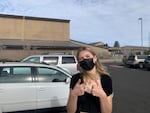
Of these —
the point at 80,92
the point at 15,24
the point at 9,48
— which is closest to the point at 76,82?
the point at 80,92

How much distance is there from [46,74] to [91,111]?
18.3 feet

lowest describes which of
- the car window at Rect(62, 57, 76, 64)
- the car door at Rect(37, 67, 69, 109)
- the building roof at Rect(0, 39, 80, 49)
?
the car door at Rect(37, 67, 69, 109)

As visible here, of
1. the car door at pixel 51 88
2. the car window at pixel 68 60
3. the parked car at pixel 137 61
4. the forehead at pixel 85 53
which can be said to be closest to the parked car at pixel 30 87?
the car door at pixel 51 88

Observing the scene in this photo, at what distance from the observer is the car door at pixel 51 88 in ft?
29.7

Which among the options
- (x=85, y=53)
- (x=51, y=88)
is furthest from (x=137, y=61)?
(x=85, y=53)

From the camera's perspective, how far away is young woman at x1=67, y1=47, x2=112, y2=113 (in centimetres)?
376

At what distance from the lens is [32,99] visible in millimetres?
8914

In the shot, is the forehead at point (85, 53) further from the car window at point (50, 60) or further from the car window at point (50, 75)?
the car window at point (50, 60)

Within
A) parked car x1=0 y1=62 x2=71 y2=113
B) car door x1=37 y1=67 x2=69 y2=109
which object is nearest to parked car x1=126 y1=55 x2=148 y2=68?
car door x1=37 y1=67 x2=69 y2=109

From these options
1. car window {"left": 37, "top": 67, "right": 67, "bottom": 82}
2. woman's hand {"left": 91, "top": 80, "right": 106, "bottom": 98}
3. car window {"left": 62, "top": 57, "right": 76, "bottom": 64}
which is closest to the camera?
woman's hand {"left": 91, "top": 80, "right": 106, "bottom": 98}

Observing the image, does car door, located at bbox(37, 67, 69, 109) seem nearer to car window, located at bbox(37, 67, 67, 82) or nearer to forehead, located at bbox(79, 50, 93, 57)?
car window, located at bbox(37, 67, 67, 82)

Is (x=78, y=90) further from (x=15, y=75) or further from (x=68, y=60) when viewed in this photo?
(x=68, y=60)

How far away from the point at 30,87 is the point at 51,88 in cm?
62

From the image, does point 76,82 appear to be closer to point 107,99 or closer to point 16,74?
point 107,99
